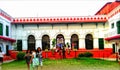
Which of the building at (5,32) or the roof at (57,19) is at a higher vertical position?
the roof at (57,19)

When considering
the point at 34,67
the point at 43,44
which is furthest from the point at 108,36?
the point at 34,67

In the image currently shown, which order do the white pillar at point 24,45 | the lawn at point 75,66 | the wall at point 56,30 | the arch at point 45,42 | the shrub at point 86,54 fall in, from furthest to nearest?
the arch at point 45,42
the white pillar at point 24,45
the wall at point 56,30
the shrub at point 86,54
the lawn at point 75,66

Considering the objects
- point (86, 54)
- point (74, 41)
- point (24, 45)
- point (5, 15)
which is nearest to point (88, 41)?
point (74, 41)

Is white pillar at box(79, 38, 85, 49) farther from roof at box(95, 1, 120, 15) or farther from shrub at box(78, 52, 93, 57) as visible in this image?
roof at box(95, 1, 120, 15)

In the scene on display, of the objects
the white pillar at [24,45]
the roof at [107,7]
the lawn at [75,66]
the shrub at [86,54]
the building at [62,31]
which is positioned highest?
the roof at [107,7]

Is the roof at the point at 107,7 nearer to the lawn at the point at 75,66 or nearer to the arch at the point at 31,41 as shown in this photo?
the arch at the point at 31,41

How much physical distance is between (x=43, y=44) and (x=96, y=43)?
701 cm

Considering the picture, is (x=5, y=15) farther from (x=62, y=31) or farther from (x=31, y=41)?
(x=62, y=31)

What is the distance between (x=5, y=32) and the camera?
33406 mm

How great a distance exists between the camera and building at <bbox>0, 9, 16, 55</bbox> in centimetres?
3150

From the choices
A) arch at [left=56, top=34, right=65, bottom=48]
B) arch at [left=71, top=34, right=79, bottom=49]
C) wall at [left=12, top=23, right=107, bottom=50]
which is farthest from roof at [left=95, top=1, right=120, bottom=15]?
arch at [left=56, top=34, right=65, bottom=48]

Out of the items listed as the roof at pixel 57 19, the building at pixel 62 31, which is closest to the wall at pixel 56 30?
the building at pixel 62 31

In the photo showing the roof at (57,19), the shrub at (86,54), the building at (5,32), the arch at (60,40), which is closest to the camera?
the building at (5,32)

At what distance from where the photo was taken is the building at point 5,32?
31.5 metres
